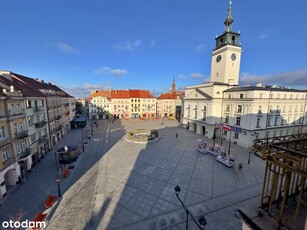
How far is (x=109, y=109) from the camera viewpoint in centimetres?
6475

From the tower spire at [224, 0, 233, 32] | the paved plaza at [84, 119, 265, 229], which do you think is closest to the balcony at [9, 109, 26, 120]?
the paved plaza at [84, 119, 265, 229]

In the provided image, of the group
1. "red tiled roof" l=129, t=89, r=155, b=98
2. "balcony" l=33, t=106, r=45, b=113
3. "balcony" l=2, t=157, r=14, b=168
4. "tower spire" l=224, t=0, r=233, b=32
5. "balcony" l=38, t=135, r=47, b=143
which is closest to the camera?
"balcony" l=2, t=157, r=14, b=168

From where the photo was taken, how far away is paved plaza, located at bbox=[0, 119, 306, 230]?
1106 centimetres

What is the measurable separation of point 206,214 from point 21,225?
13.7m

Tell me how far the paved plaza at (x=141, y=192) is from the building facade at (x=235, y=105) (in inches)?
295

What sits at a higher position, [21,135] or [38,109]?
[38,109]

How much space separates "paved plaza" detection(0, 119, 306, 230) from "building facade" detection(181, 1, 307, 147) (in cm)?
749

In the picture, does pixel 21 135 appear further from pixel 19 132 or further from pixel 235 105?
pixel 235 105

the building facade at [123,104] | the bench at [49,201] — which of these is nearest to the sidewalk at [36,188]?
the bench at [49,201]

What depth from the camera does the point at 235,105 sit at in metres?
29.8

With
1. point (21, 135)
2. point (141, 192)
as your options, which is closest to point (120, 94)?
point (21, 135)

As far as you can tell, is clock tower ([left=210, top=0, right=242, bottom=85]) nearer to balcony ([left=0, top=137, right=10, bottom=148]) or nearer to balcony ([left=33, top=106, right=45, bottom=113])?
balcony ([left=33, top=106, right=45, bottom=113])

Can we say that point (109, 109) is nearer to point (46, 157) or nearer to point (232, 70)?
point (46, 157)

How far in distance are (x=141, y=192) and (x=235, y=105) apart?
24962 millimetres
